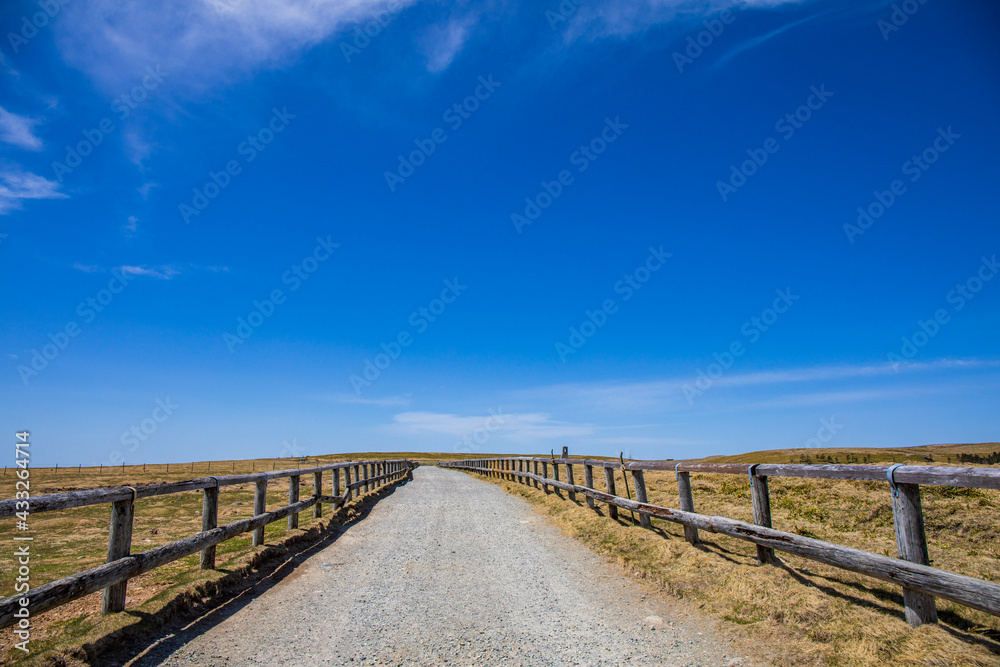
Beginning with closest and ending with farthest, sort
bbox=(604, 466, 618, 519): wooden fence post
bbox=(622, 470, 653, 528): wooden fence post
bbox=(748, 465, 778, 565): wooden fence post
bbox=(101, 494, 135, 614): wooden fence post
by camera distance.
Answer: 1. bbox=(101, 494, 135, 614): wooden fence post
2. bbox=(748, 465, 778, 565): wooden fence post
3. bbox=(622, 470, 653, 528): wooden fence post
4. bbox=(604, 466, 618, 519): wooden fence post

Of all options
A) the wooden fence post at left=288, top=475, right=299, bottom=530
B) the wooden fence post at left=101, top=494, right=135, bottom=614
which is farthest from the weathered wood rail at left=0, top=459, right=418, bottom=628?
the wooden fence post at left=288, top=475, right=299, bottom=530

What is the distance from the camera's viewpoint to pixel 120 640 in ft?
16.9

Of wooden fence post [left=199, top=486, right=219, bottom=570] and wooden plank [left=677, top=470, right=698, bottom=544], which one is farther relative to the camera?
wooden plank [left=677, top=470, right=698, bottom=544]

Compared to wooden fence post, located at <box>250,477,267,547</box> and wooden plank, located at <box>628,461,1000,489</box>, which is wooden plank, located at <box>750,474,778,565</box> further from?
wooden fence post, located at <box>250,477,267,547</box>

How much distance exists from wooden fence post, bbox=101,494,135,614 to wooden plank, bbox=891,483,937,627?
24.6 feet

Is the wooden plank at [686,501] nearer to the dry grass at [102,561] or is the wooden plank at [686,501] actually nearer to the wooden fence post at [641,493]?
the wooden fence post at [641,493]

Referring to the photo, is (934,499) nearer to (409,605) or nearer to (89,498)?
(409,605)

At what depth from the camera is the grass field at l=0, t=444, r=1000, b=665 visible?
4578mm

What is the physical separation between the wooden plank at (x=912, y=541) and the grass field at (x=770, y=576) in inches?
5.7

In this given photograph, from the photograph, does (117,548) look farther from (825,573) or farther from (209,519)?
(825,573)

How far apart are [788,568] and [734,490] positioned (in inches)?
294

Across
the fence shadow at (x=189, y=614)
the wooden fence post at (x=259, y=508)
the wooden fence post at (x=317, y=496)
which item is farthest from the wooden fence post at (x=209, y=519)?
the wooden fence post at (x=317, y=496)

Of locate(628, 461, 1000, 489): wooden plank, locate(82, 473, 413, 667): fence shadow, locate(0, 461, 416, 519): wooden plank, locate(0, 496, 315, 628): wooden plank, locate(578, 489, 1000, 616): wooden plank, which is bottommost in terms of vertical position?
locate(82, 473, 413, 667): fence shadow

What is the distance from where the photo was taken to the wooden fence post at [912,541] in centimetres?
461
